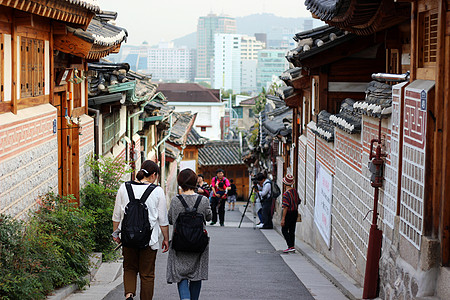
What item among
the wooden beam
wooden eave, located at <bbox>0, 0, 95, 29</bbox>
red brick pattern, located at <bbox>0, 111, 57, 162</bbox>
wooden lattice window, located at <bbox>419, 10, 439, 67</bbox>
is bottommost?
red brick pattern, located at <bbox>0, 111, 57, 162</bbox>

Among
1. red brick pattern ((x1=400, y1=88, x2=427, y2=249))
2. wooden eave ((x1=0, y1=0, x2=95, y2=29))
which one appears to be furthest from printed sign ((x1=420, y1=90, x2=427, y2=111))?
wooden eave ((x1=0, y1=0, x2=95, y2=29))

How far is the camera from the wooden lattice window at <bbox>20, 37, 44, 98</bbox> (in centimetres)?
969

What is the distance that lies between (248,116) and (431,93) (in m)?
73.9

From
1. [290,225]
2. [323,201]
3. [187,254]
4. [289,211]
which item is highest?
[187,254]

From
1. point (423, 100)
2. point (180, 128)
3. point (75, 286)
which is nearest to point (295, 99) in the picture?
point (75, 286)

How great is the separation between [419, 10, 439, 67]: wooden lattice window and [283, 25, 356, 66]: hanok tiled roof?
23.9 feet

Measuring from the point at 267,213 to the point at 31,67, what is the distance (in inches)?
552

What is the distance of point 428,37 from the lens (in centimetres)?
747

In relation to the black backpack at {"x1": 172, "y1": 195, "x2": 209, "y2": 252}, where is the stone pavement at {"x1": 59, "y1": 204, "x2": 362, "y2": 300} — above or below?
below

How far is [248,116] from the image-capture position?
265 ft

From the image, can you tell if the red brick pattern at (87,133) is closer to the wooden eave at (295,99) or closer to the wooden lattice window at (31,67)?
the wooden lattice window at (31,67)

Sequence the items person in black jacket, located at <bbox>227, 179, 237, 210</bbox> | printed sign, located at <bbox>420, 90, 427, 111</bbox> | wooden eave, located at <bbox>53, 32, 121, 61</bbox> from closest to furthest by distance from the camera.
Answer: printed sign, located at <bbox>420, 90, 427, 111</bbox> < wooden eave, located at <bbox>53, 32, 121, 61</bbox> < person in black jacket, located at <bbox>227, 179, 237, 210</bbox>

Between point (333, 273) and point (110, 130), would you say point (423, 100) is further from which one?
point (110, 130)

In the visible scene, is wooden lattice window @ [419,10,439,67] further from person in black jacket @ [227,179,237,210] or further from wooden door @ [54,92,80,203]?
person in black jacket @ [227,179,237,210]
